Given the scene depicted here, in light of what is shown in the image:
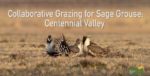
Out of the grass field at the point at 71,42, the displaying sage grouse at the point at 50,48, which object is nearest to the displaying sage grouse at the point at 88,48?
the grass field at the point at 71,42

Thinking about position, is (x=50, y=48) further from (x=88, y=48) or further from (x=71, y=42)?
(x=88, y=48)

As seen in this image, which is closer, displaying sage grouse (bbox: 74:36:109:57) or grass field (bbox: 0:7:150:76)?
grass field (bbox: 0:7:150:76)

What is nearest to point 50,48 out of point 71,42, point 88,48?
point 71,42

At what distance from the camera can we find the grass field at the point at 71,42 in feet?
75.6

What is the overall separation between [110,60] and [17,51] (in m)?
1.86

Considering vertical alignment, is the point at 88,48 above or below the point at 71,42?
below

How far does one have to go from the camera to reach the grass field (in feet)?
75.6

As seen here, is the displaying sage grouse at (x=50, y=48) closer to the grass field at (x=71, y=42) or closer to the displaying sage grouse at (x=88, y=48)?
the grass field at (x=71, y=42)

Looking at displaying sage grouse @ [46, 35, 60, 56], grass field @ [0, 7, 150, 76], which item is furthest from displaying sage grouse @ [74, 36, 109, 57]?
displaying sage grouse @ [46, 35, 60, 56]

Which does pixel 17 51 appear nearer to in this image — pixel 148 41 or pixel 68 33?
pixel 68 33

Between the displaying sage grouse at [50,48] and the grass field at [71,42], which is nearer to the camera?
the grass field at [71,42]

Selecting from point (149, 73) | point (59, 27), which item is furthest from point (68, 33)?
point (149, 73)

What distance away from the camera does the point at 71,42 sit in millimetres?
23297

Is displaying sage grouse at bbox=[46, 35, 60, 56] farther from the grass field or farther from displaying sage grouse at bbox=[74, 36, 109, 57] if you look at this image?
displaying sage grouse at bbox=[74, 36, 109, 57]
